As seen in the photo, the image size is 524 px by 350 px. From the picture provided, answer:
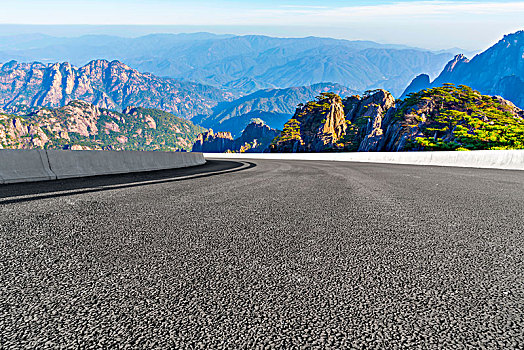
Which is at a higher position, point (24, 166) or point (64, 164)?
A: point (24, 166)

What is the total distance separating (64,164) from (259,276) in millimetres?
9761

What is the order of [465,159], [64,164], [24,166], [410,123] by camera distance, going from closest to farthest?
[24,166] < [64,164] < [465,159] < [410,123]

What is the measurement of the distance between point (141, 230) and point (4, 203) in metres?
3.17

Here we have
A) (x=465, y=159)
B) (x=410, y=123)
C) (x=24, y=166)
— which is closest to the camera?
(x=24, y=166)

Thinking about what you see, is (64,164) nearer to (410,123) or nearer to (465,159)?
(465,159)

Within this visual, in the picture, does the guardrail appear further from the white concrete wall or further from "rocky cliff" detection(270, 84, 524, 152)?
"rocky cliff" detection(270, 84, 524, 152)

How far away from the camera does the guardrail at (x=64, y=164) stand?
921 centimetres

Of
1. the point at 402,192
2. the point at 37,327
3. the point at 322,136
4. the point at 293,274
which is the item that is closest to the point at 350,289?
the point at 293,274

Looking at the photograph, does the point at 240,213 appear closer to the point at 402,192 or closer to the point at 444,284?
the point at 444,284

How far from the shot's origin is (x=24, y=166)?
9.52 metres

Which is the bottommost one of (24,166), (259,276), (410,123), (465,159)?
(410,123)

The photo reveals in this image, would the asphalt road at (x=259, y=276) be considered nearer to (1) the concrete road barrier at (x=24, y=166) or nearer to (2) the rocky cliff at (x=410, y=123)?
(1) the concrete road barrier at (x=24, y=166)

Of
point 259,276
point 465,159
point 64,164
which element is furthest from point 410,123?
point 259,276

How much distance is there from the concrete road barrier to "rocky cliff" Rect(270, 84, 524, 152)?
148 ft
